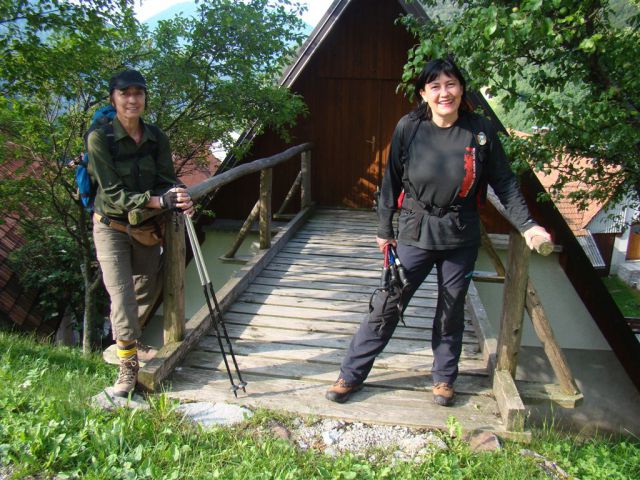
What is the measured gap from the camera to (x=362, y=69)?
8305 mm

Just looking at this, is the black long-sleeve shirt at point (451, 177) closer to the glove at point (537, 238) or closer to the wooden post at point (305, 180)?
the glove at point (537, 238)

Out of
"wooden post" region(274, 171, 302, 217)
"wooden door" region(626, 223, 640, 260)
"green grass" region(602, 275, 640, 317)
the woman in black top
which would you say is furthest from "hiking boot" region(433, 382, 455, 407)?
"wooden door" region(626, 223, 640, 260)

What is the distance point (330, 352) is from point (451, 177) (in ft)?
5.49

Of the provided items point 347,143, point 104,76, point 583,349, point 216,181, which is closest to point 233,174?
point 216,181

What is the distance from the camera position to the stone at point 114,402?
2.86 m

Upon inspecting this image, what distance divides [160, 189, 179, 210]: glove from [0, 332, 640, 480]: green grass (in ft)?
3.37

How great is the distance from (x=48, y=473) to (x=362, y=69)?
7.22m

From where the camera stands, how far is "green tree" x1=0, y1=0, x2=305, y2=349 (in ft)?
15.8

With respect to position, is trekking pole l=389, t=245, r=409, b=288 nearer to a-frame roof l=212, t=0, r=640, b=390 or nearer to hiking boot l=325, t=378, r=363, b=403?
hiking boot l=325, t=378, r=363, b=403

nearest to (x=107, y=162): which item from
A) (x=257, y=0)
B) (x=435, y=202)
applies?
(x=435, y=202)

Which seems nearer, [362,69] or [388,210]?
[388,210]

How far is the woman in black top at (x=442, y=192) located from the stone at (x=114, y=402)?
1.26 m

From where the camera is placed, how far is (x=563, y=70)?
15.4ft

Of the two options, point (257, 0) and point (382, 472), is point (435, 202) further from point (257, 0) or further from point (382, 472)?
point (257, 0)
